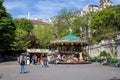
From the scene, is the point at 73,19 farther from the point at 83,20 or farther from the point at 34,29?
the point at 34,29

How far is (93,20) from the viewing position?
87.6 m

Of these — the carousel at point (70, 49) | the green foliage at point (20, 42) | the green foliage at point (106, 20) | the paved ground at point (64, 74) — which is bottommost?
the paved ground at point (64, 74)

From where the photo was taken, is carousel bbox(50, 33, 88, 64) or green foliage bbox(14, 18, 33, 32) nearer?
carousel bbox(50, 33, 88, 64)

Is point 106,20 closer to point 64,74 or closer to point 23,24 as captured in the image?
point 23,24

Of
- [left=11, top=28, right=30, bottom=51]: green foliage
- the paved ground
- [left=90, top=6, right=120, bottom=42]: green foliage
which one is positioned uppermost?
[left=90, top=6, right=120, bottom=42]: green foliage

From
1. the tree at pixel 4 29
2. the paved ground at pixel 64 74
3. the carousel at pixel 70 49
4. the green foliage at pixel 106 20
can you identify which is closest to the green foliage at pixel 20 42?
the green foliage at pixel 106 20

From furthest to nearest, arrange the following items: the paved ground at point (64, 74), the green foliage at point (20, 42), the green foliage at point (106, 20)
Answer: the green foliage at point (20, 42), the green foliage at point (106, 20), the paved ground at point (64, 74)

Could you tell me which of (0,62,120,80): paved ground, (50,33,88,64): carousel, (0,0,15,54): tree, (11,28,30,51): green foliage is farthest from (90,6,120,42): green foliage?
(0,62,120,80): paved ground

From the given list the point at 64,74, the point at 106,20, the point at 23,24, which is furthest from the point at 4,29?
the point at 23,24

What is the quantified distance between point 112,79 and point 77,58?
104 ft

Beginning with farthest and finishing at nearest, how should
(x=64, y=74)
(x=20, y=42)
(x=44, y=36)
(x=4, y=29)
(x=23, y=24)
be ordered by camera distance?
(x=23, y=24) → (x=44, y=36) → (x=20, y=42) → (x=4, y=29) → (x=64, y=74)

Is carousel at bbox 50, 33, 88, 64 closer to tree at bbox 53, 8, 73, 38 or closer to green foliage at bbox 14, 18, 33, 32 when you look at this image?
tree at bbox 53, 8, 73, 38

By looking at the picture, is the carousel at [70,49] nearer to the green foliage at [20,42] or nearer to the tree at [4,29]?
the tree at [4,29]

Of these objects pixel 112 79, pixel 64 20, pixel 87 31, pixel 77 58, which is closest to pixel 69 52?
pixel 77 58
